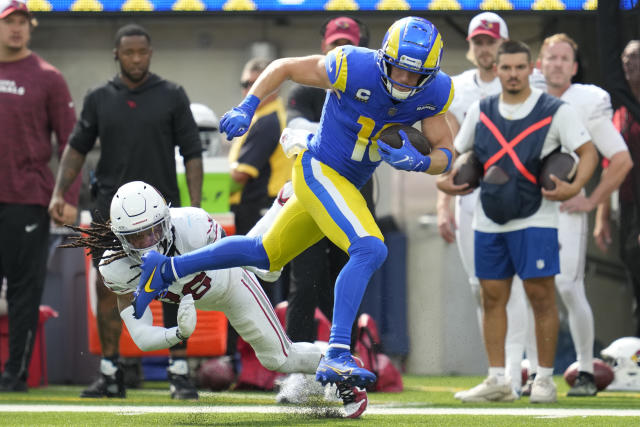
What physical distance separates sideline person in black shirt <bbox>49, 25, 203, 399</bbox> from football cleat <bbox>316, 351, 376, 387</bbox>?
200cm

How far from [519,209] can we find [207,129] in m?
2.66

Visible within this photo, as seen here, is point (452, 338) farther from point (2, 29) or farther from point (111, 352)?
point (2, 29)

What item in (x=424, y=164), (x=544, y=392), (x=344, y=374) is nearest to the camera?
(x=344, y=374)

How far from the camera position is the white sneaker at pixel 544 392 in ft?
21.1

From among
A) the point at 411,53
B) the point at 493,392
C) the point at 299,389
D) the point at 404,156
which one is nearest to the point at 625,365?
the point at 493,392

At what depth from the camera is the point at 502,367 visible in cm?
663

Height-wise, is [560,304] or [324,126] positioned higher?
[324,126]

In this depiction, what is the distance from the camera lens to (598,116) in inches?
289

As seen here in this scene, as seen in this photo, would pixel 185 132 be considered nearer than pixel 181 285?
No

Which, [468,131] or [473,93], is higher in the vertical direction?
[473,93]

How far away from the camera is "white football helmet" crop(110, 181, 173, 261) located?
17.4 feet

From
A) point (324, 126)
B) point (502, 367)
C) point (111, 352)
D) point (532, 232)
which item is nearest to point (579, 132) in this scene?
point (532, 232)

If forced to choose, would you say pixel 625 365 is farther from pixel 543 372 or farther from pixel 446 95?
pixel 446 95

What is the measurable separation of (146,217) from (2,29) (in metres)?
2.67
